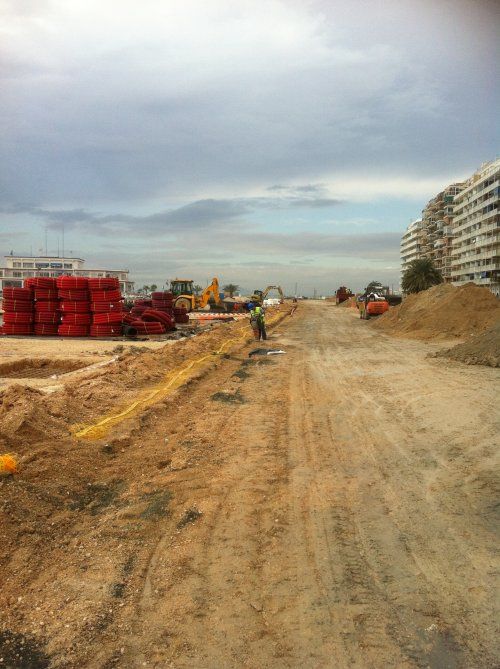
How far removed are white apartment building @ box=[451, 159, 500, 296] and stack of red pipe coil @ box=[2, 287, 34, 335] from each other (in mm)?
76413

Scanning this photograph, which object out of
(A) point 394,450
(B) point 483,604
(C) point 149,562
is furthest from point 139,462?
(B) point 483,604

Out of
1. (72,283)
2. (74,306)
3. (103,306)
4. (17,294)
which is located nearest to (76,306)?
(74,306)

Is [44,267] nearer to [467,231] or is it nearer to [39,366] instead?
[467,231]

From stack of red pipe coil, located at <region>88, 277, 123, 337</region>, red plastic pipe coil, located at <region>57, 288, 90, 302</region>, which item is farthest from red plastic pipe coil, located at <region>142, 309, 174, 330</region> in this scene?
red plastic pipe coil, located at <region>57, 288, 90, 302</region>

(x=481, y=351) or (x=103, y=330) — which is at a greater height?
(x=103, y=330)

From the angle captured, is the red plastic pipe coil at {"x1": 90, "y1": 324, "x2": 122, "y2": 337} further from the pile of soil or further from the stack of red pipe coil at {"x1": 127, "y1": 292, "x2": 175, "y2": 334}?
the pile of soil

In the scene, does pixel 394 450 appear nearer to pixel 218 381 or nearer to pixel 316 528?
pixel 316 528

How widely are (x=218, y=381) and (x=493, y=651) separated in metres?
8.97

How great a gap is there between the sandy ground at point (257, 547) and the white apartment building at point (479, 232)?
8402cm

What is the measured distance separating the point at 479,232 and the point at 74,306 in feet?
278

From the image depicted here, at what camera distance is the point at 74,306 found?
22.0m

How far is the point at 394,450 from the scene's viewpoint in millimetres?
6367

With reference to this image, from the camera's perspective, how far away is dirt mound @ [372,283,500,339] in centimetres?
2344

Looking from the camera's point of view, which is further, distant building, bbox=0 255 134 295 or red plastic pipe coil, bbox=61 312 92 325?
distant building, bbox=0 255 134 295
